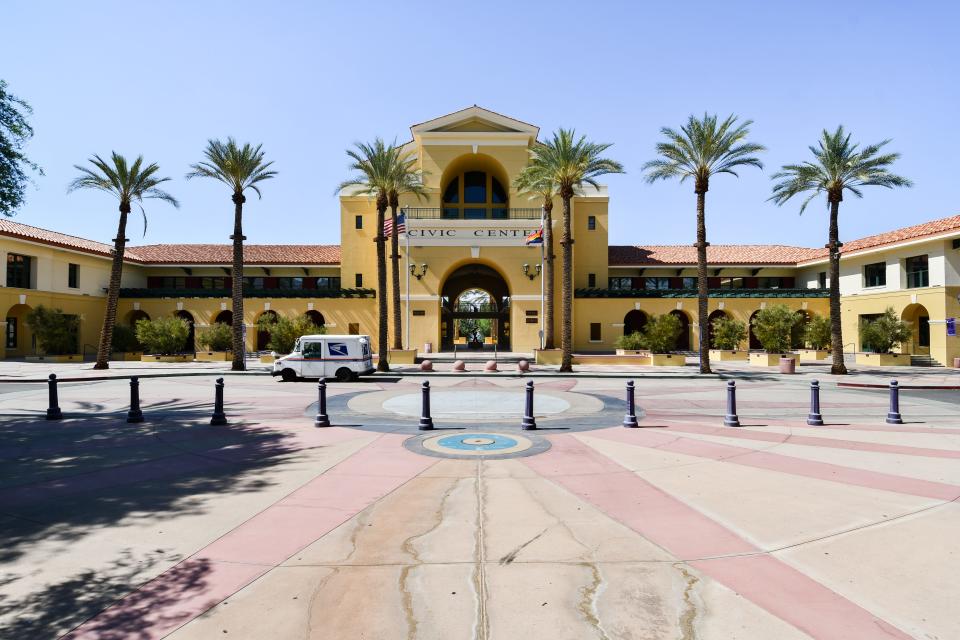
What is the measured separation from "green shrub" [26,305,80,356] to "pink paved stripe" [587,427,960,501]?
126 feet

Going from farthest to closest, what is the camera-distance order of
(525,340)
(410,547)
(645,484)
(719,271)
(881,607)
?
(719,271), (525,340), (645,484), (410,547), (881,607)

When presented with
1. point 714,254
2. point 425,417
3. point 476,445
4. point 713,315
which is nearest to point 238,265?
point 425,417

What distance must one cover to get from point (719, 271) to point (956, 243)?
16377 mm

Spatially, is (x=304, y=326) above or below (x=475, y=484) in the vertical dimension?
above

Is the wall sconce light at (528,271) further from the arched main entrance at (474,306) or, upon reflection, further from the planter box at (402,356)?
the planter box at (402,356)

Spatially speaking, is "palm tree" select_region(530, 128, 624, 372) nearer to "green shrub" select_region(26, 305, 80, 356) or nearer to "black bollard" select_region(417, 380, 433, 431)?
"black bollard" select_region(417, 380, 433, 431)

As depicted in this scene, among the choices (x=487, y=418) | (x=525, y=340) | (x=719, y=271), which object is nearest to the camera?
(x=487, y=418)

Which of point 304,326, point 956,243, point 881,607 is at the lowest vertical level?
point 881,607

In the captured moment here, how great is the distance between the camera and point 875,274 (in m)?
36.2

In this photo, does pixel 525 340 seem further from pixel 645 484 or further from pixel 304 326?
pixel 645 484

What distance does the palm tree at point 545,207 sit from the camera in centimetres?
3055

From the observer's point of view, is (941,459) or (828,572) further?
(941,459)

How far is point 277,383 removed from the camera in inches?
842

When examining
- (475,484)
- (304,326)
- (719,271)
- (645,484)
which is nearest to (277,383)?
(304,326)
